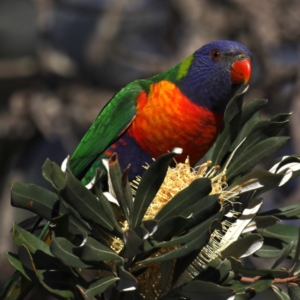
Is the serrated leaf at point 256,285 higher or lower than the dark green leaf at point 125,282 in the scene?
lower

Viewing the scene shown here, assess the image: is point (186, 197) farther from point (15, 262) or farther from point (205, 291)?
point (15, 262)

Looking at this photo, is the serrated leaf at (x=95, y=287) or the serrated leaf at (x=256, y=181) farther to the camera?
the serrated leaf at (x=256, y=181)

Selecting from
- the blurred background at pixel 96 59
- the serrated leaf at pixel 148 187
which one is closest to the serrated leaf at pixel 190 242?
the serrated leaf at pixel 148 187

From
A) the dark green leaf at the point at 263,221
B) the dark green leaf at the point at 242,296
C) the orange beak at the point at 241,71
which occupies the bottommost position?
the dark green leaf at the point at 242,296

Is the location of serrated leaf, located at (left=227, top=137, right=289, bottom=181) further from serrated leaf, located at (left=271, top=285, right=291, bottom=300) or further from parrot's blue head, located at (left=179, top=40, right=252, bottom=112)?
parrot's blue head, located at (left=179, top=40, right=252, bottom=112)

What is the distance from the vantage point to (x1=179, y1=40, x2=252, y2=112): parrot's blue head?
239cm

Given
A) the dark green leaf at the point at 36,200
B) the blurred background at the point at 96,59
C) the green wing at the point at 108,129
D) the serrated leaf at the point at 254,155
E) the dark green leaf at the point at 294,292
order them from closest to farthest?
the dark green leaf at the point at 36,200
the dark green leaf at the point at 294,292
the serrated leaf at the point at 254,155
the green wing at the point at 108,129
the blurred background at the point at 96,59

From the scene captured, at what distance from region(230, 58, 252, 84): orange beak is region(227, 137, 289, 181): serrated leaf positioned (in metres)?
0.68

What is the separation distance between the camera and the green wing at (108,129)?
2.39 meters

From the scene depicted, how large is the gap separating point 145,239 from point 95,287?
0.17 meters

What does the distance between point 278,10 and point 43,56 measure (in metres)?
2.15

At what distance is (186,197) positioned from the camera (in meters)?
1.43

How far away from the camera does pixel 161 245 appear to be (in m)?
1.40

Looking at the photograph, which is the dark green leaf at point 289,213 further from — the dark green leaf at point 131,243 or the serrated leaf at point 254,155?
the dark green leaf at point 131,243
